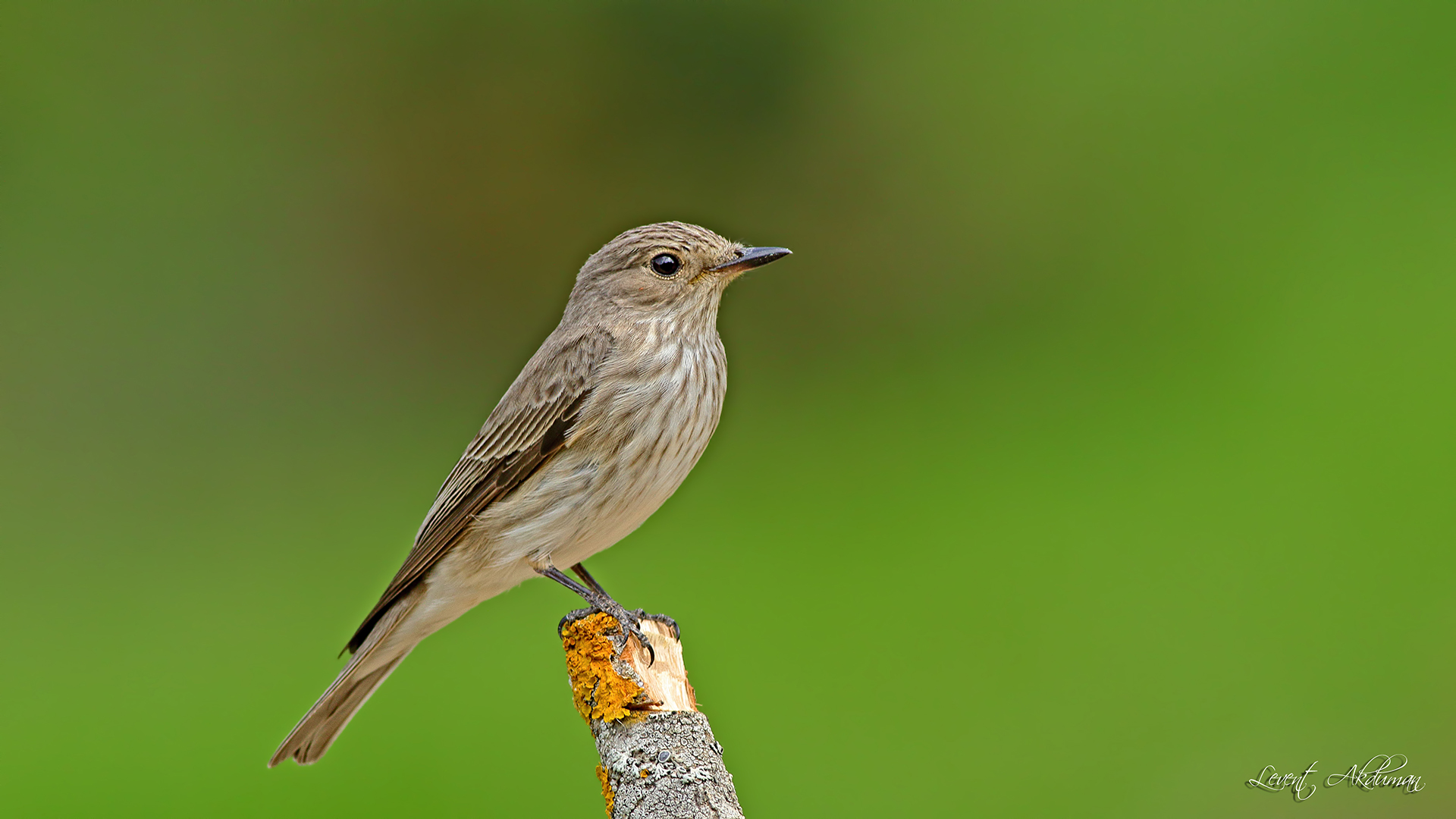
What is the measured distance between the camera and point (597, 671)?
3158 millimetres

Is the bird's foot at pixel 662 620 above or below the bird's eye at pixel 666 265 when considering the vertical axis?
below

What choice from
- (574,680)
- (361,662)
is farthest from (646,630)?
(361,662)

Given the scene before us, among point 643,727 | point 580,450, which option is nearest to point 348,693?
point 580,450

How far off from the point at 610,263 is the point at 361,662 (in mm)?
1839

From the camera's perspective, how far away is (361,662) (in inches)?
172

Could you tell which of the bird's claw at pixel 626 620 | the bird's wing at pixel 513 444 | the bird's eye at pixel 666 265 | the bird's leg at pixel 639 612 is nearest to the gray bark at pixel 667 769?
the bird's claw at pixel 626 620

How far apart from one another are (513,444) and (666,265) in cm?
91

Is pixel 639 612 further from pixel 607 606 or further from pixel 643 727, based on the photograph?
pixel 643 727

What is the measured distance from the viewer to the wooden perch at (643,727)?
2795 millimetres

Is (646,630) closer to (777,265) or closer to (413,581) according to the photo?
(413,581)

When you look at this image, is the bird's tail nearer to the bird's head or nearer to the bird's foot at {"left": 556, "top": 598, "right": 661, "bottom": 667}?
the bird's foot at {"left": 556, "top": 598, "right": 661, "bottom": 667}

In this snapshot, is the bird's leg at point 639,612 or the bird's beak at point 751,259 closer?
the bird's leg at point 639,612

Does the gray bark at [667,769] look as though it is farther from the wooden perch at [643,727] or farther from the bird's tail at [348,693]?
the bird's tail at [348,693]

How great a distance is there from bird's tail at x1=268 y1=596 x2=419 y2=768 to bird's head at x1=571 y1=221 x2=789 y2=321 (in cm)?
148
